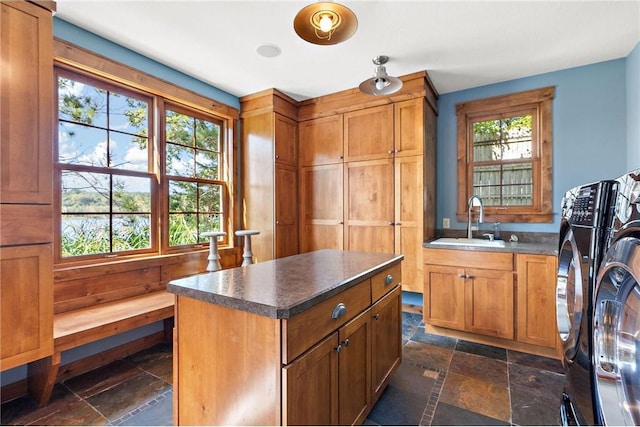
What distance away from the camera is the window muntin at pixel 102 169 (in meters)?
2.24

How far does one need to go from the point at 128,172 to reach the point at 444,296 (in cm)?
311

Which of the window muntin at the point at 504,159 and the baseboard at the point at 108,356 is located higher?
the window muntin at the point at 504,159

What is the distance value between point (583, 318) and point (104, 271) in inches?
116

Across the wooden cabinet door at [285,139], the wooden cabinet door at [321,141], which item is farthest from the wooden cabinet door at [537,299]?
the wooden cabinet door at [285,139]

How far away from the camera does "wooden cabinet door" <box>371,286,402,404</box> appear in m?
1.65

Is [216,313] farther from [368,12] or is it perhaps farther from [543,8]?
[543,8]

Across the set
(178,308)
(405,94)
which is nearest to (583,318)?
(178,308)

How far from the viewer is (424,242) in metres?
3.04

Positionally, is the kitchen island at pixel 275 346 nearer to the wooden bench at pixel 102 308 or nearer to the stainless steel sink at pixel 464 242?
the wooden bench at pixel 102 308

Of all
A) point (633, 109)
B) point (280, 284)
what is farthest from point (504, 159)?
point (280, 284)

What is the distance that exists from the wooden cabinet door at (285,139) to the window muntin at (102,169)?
1315 mm

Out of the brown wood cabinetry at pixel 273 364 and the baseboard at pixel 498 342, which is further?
the baseboard at pixel 498 342

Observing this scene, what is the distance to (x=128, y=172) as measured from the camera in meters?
2.59

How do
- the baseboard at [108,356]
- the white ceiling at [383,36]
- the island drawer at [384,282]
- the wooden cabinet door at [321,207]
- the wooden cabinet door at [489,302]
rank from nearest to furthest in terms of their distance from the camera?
1. the island drawer at [384,282]
2. the white ceiling at [383,36]
3. the baseboard at [108,356]
4. the wooden cabinet door at [489,302]
5. the wooden cabinet door at [321,207]
